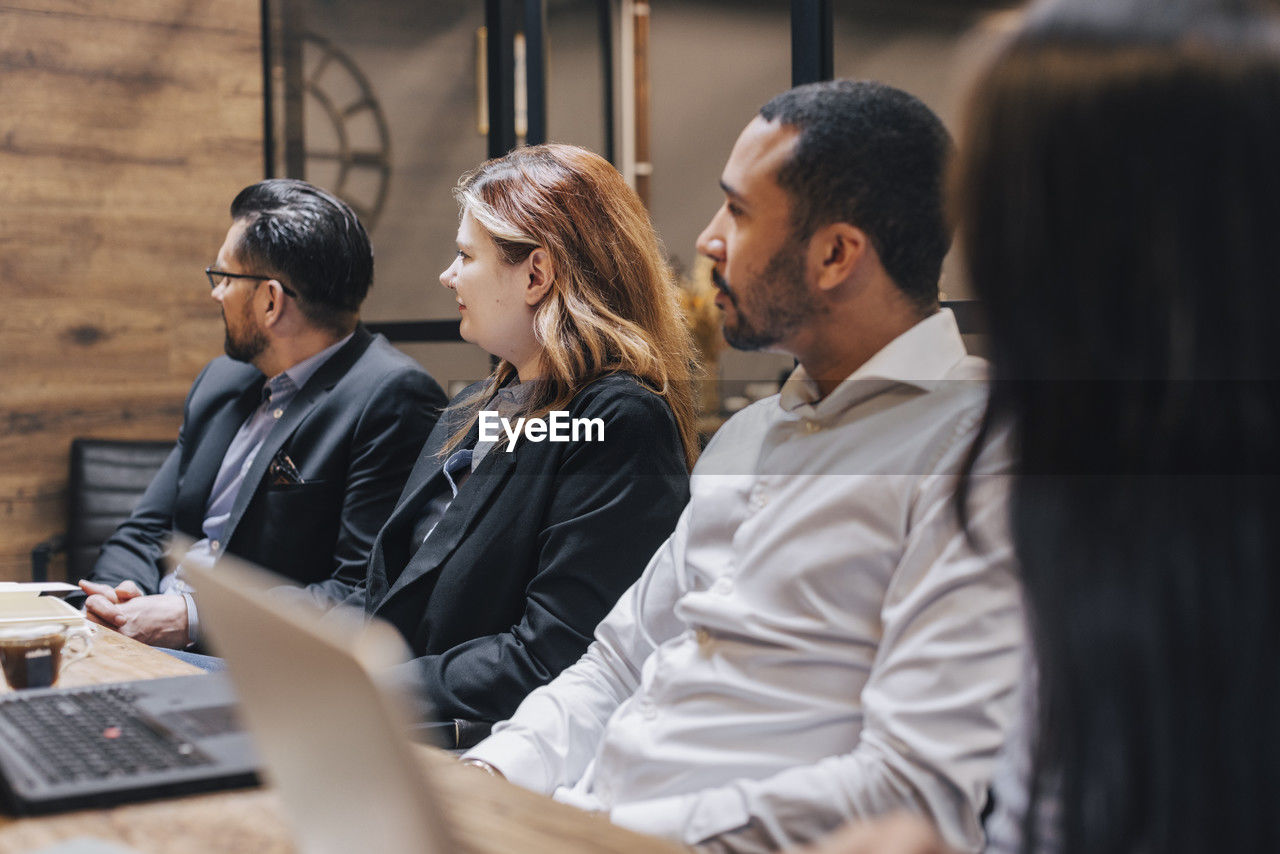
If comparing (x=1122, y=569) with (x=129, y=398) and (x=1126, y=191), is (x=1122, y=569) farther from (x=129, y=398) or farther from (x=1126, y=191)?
(x=129, y=398)

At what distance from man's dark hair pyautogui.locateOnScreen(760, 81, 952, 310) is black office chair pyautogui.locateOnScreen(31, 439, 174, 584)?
9.66ft

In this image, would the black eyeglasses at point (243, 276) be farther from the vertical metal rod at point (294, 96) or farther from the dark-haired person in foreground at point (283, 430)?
the vertical metal rod at point (294, 96)

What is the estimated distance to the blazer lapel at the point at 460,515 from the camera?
1.95 metres

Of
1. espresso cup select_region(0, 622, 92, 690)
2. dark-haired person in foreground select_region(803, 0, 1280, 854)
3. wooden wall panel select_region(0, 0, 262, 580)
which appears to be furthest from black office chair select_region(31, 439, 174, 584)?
dark-haired person in foreground select_region(803, 0, 1280, 854)

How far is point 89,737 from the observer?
1154mm

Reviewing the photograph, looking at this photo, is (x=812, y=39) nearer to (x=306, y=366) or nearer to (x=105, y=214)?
(x=306, y=366)

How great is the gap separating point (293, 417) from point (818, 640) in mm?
1745

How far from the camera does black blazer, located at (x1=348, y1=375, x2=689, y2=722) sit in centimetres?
181

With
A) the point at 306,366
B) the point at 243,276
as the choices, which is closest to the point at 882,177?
the point at 306,366

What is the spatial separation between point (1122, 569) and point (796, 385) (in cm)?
78

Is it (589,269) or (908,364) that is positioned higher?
(589,269)

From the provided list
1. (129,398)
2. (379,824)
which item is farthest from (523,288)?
(129,398)

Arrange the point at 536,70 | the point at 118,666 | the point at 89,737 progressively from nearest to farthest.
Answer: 1. the point at 89,737
2. the point at 118,666
3. the point at 536,70

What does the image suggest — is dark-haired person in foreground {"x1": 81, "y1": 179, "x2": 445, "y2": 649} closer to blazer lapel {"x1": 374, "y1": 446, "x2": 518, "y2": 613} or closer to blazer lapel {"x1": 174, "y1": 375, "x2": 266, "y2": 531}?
blazer lapel {"x1": 174, "y1": 375, "x2": 266, "y2": 531}
